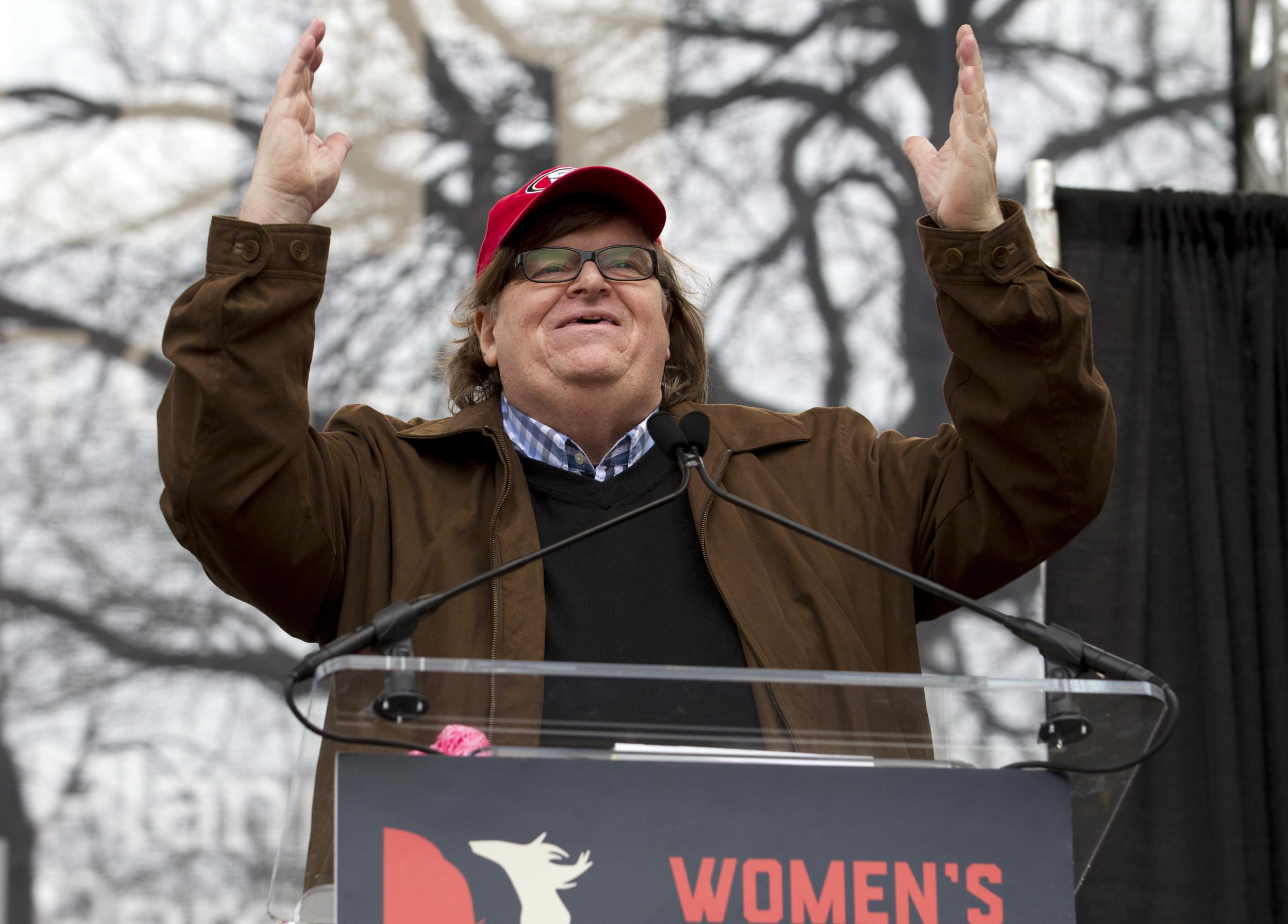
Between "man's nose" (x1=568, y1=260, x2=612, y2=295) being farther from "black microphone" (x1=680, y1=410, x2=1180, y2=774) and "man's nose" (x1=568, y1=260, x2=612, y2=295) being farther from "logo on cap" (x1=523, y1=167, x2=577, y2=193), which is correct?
"black microphone" (x1=680, y1=410, x2=1180, y2=774)

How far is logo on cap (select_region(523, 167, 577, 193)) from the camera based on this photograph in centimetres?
245

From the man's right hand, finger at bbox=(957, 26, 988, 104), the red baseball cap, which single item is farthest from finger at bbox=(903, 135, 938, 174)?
the man's right hand

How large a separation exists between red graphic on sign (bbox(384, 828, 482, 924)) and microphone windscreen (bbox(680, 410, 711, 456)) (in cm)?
68

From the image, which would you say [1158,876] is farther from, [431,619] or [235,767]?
[235,767]

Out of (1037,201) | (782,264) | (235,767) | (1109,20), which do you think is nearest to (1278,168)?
(1109,20)

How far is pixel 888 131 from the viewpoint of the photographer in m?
3.81

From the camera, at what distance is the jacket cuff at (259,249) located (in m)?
1.89

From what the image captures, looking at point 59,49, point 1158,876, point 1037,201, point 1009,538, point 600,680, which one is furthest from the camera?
point 59,49

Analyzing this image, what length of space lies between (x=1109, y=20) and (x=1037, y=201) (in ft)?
3.09

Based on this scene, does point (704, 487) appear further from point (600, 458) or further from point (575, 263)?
point (575, 263)

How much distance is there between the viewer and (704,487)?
2250 millimetres

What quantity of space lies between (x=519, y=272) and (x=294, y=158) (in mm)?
604

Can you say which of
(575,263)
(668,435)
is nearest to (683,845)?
(668,435)

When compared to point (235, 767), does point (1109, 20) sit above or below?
above
